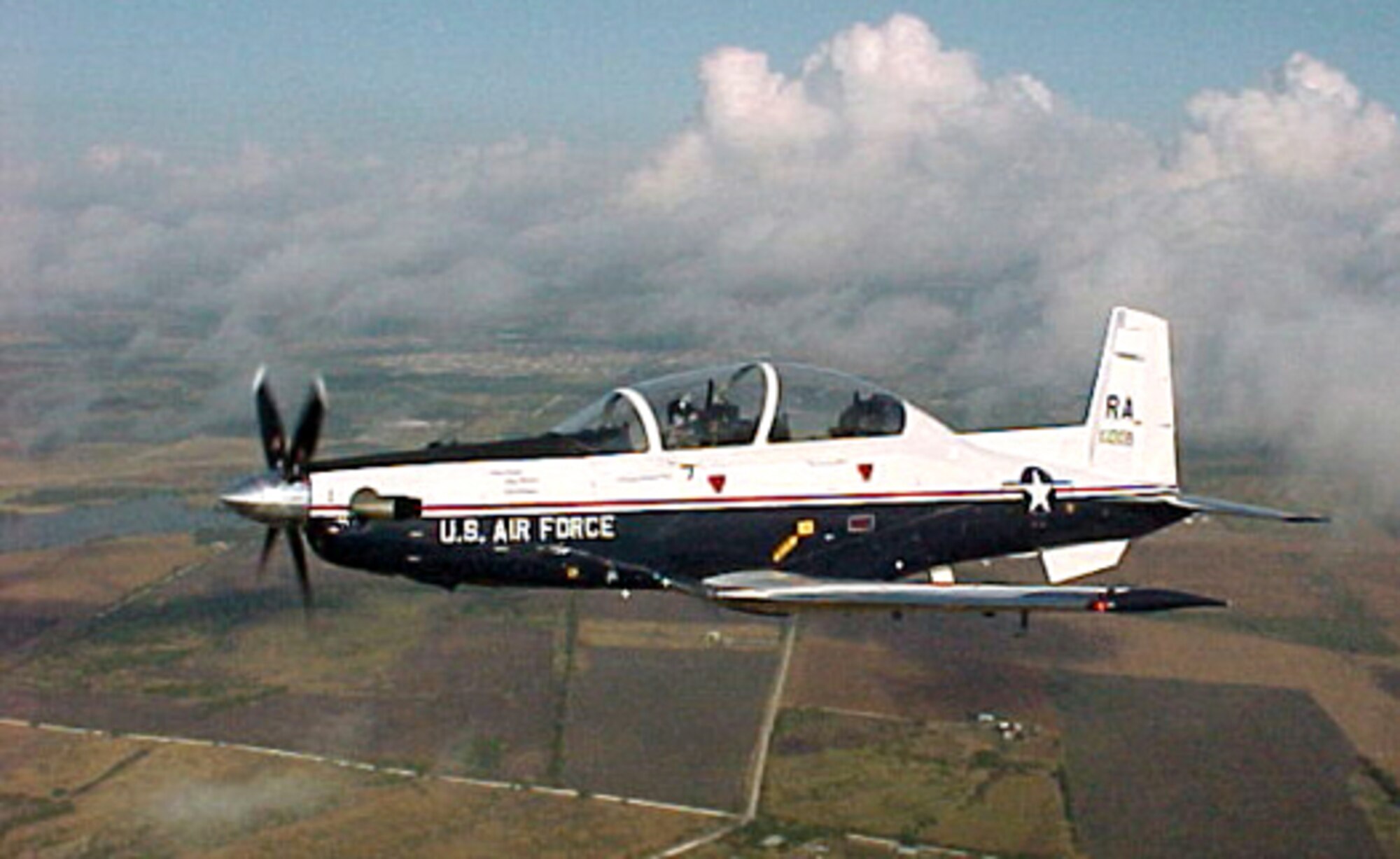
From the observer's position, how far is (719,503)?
15195 millimetres

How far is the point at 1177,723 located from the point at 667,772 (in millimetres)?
24597

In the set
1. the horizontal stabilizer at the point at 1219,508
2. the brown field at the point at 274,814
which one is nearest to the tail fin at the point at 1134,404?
the horizontal stabilizer at the point at 1219,508

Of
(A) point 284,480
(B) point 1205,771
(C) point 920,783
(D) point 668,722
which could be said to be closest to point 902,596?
(A) point 284,480

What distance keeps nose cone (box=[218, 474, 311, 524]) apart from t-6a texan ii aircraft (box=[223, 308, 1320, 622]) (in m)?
0.02

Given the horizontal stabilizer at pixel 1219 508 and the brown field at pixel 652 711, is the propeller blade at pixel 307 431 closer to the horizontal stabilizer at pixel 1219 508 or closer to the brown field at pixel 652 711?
the horizontal stabilizer at pixel 1219 508

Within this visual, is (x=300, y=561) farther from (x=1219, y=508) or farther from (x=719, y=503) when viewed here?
(x=1219, y=508)

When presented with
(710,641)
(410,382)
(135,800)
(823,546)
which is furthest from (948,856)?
(410,382)

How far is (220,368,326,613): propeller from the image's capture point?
13.7m

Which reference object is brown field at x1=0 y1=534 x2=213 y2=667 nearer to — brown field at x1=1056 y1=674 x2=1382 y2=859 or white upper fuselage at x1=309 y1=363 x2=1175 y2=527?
brown field at x1=1056 y1=674 x2=1382 y2=859

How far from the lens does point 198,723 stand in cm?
5675

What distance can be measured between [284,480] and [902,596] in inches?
296

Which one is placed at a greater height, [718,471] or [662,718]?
[718,471]

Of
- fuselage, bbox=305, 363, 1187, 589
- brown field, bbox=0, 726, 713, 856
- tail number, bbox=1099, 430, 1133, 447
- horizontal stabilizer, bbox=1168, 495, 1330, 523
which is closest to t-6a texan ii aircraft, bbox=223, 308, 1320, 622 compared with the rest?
fuselage, bbox=305, 363, 1187, 589

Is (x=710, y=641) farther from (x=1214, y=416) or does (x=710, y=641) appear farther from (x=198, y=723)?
(x=1214, y=416)
